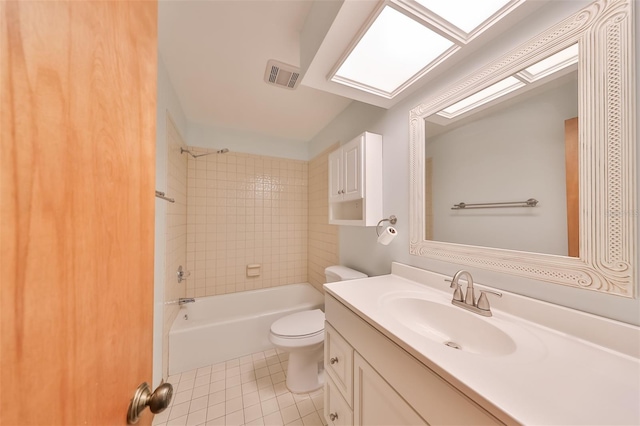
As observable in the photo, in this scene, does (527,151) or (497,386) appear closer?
(497,386)

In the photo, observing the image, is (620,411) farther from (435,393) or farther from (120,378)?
(120,378)

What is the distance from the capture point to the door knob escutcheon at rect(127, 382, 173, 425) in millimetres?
427

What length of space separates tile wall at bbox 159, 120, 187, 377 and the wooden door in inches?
53.0

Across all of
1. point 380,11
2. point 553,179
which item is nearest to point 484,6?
point 380,11

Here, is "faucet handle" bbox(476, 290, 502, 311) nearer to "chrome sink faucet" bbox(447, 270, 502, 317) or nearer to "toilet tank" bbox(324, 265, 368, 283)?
"chrome sink faucet" bbox(447, 270, 502, 317)

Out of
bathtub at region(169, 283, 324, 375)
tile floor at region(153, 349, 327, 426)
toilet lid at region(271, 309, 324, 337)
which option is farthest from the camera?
bathtub at region(169, 283, 324, 375)

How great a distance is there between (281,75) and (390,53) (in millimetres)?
826

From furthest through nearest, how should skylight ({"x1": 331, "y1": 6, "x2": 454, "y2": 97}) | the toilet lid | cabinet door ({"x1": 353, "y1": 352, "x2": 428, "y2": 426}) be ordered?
the toilet lid < skylight ({"x1": 331, "y1": 6, "x2": 454, "y2": 97}) < cabinet door ({"x1": 353, "y1": 352, "x2": 428, "y2": 426})

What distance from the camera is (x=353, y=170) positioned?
1580mm

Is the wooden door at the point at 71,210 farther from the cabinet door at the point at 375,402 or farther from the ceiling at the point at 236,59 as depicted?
the ceiling at the point at 236,59

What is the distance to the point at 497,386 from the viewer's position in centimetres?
47

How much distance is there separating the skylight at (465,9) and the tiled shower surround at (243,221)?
2155 mm

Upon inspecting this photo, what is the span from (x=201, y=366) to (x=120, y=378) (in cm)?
178

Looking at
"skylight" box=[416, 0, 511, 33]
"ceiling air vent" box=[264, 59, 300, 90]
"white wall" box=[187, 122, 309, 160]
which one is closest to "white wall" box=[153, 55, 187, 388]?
"ceiling air vent" box=[264, 59, 300, 90]
